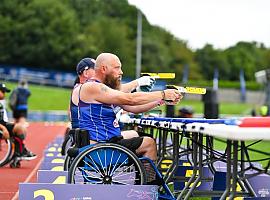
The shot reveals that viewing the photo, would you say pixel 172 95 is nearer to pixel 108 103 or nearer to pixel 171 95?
pixel 171 95

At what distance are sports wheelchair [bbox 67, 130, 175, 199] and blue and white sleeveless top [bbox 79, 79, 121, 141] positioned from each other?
0.37 meters

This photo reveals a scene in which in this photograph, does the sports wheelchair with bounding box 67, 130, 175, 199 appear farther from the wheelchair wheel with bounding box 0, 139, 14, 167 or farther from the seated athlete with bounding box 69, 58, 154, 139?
the wheelchair wheel with bounding box 0, 139, 14, 167

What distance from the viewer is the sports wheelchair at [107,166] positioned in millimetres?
8164

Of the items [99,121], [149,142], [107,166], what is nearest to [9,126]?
[99,121]

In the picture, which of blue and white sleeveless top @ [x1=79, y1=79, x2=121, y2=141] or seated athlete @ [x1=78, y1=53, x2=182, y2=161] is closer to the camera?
seated athlete @ [x1=78, y1=53, x2=182, y2=161]

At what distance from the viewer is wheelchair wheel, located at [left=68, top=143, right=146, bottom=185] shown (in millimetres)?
8164

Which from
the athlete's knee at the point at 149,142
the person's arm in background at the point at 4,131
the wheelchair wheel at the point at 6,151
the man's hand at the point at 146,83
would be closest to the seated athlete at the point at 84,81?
the man's hand at the point at 146,83

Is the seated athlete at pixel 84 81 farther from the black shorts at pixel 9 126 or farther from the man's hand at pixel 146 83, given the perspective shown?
the black shorts at pixel 9 126

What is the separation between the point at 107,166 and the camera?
8250mm

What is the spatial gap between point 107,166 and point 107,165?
0.04 ft

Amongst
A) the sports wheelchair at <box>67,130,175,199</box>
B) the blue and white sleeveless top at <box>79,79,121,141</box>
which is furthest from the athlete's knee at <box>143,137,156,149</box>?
the sports wheelchair at <box>67,130,175,199</box>

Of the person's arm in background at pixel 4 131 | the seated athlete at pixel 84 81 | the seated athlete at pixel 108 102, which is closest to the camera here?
the seated athlete at pixel 108 102

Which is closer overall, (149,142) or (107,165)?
(107,165)

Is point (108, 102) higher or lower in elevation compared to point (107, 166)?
higher
